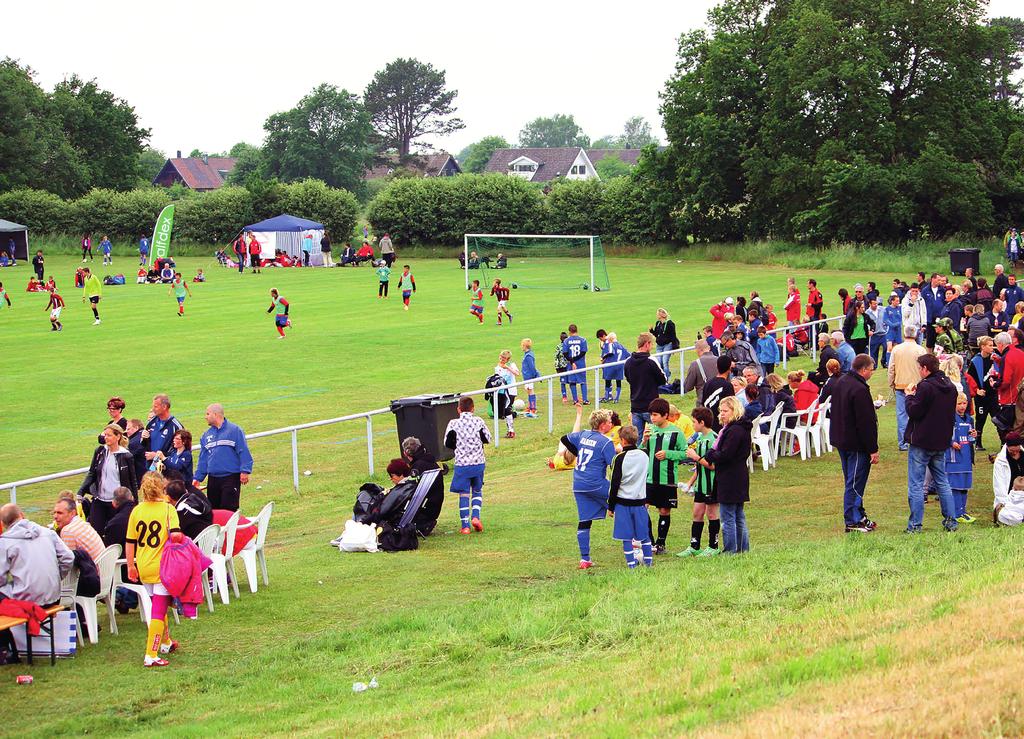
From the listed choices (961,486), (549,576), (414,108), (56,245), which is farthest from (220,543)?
(414,108)

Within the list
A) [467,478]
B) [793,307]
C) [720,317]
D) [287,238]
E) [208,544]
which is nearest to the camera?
[208,544]

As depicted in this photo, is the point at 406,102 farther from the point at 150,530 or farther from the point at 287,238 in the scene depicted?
the point at 150,530

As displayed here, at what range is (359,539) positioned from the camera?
12242mm

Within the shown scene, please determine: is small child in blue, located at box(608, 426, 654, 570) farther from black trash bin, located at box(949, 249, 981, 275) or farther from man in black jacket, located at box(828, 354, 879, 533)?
black trash bin, located at box(949, 249, 981, 275)

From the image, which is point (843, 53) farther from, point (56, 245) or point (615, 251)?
point (56, 245)

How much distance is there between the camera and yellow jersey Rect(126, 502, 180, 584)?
9312 millimetres

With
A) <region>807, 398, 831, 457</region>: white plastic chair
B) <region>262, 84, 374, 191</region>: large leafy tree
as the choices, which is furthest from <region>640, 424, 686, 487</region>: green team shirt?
<region>262, 84, 374, 191</region>: large leafy tree

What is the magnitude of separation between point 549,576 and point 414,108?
4897 inches

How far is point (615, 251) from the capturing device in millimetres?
65000

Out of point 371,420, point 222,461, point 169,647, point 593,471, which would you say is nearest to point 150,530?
point 169,647

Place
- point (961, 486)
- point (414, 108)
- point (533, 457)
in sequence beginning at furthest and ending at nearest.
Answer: point (414, 108), point (533, 457), point (961, 486)

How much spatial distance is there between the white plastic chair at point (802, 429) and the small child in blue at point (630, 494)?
216 inches

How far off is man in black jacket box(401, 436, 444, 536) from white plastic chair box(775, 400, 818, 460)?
5103 mm

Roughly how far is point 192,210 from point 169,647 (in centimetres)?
6467
